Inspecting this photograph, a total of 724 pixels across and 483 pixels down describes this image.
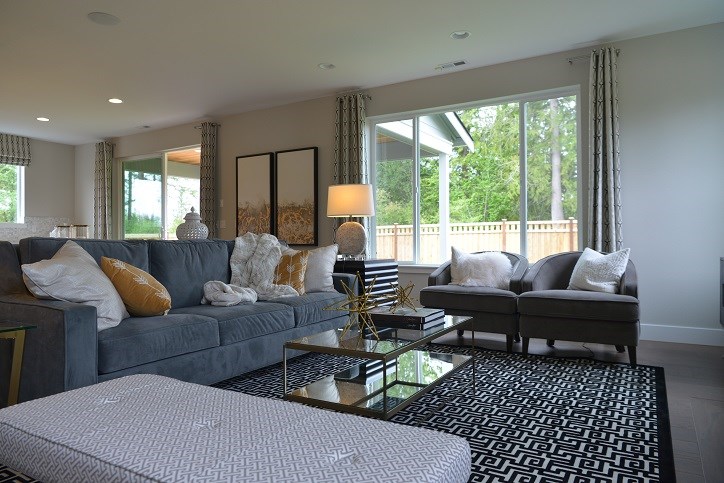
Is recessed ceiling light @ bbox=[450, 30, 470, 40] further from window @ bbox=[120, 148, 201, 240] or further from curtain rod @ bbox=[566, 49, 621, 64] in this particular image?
window @ bbox=[120, 148, 201, 240]

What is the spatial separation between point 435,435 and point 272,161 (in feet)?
18.6

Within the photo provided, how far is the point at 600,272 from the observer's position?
11.9 feet

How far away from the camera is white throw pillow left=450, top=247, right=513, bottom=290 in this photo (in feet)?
13.5

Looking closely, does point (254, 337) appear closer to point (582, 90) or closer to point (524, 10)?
point (524, 10)

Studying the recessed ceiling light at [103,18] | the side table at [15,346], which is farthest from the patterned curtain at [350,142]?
the side table at [15,346]

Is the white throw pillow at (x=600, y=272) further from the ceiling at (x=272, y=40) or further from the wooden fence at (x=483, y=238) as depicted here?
the ceiling at (x=272, y=40)

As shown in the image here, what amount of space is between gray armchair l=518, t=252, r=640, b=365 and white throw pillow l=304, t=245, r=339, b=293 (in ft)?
4.96

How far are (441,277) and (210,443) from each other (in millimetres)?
3334

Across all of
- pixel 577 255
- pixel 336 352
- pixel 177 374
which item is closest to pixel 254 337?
pixel 177 374

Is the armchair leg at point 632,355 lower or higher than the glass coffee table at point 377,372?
lower

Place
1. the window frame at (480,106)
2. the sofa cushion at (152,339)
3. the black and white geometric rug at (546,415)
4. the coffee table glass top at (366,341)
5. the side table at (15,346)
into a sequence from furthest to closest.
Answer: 1. the window frame at (480,106)
2. the sofa cushion at (152,339)
3. the coffee table glass top at (366,341)
4. the side table at (15,346)
5. the black and white geometric rug at (546,415)

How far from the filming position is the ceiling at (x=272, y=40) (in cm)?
373

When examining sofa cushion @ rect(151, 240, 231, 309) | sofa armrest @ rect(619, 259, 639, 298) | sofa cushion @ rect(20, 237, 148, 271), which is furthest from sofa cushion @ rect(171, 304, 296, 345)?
sofa armrest @ rect(619, 259, 639, 298)

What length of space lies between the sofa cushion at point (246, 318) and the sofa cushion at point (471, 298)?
1.28 meters
